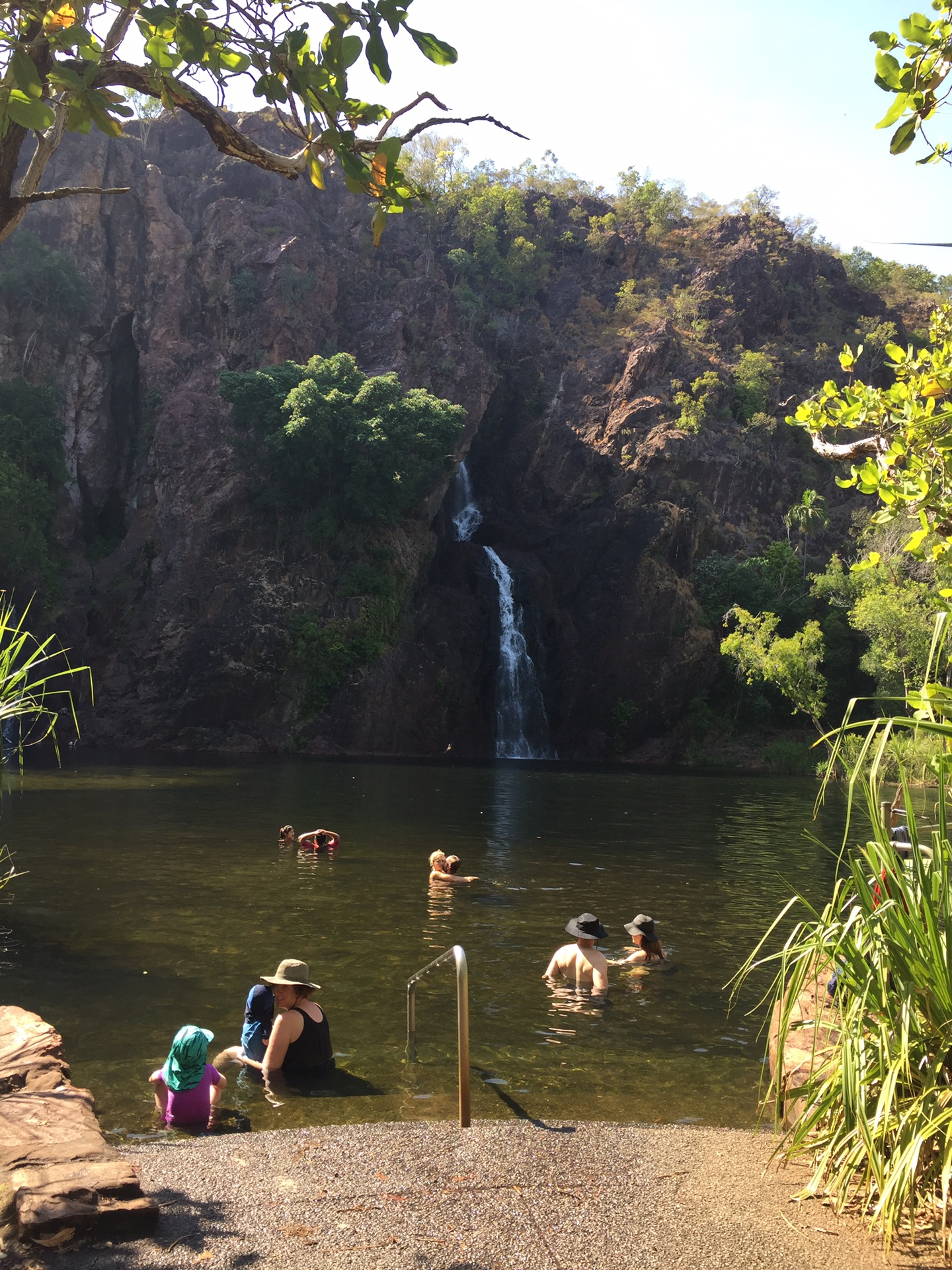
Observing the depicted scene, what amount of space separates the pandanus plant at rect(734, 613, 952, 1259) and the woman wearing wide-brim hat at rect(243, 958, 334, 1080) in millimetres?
4220

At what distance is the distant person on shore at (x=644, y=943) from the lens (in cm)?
1140

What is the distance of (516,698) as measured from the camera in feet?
157

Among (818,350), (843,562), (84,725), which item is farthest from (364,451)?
(818,350)

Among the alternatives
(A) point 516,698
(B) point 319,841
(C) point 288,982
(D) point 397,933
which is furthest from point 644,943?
(A) point 516,698

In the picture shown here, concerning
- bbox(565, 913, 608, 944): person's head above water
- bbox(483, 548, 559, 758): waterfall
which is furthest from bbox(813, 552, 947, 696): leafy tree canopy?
bbox(565, 913, 608, 944): person's head above water

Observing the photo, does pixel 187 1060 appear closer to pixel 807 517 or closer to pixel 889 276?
pixel 807 517

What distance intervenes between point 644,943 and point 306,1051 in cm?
480

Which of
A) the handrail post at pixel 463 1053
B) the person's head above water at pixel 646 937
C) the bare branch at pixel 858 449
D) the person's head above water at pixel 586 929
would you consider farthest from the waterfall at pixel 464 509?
the handrail post at pixel 463 1053

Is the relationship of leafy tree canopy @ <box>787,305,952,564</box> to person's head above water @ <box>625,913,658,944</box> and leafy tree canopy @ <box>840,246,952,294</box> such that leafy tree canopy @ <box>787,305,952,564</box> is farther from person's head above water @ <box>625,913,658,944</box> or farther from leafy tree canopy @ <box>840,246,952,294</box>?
leafy tree canopy @ <box>840,246,952,294</box>

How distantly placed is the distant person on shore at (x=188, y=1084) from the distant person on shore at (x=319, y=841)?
37.5ft

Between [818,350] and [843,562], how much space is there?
16024mm

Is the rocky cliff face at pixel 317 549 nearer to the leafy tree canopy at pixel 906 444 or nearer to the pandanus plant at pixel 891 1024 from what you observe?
the leafy tree canopy at pixel 906 444

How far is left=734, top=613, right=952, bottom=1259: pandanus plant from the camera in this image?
4.07 meters

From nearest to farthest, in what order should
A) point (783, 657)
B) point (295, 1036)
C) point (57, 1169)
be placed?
point (57, 1169) < point (295, 1036) < point (783, 657)
